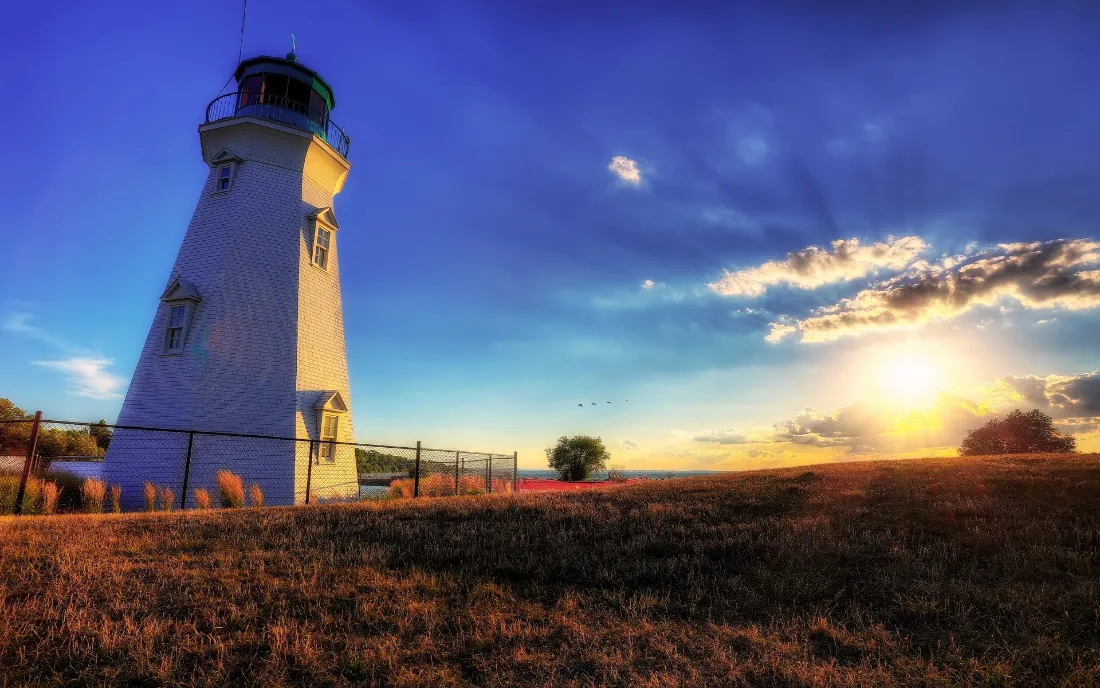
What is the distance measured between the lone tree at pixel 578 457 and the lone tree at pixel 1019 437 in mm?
31518

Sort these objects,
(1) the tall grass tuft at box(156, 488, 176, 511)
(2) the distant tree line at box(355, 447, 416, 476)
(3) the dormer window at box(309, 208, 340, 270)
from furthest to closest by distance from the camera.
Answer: (2) the distant tree line at box(355, 447, 416, 476) → (3) the dormer window at box(309, 208, 340, 270) → (1) the tall grass tuft at box(156, 488, 176, 511)

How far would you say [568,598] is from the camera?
625cm

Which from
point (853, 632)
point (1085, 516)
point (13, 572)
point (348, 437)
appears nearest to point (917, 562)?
point (853, 632)

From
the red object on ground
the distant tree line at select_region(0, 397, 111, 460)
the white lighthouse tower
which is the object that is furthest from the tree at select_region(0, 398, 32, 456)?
the red object on ground

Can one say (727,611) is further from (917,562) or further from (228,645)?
(228,645)

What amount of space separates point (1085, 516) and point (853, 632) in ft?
23.1

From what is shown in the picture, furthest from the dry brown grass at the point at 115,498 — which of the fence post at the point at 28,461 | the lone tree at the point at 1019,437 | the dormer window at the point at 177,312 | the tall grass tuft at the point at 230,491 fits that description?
the lone tree at the point at 1019,437

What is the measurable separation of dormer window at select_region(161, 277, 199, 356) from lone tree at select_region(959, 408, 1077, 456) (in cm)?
5521

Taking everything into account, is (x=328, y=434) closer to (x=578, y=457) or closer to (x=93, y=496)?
(x=93, y=496)

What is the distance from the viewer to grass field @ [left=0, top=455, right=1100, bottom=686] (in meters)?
4.56

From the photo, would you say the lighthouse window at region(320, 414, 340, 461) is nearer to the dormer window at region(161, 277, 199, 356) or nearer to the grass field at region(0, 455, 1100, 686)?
the dormer window at region(161, 277, 199, 356)

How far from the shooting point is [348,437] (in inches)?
813

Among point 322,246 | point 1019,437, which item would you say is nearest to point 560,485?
point 322,246

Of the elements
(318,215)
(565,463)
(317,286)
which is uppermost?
(318,215)
